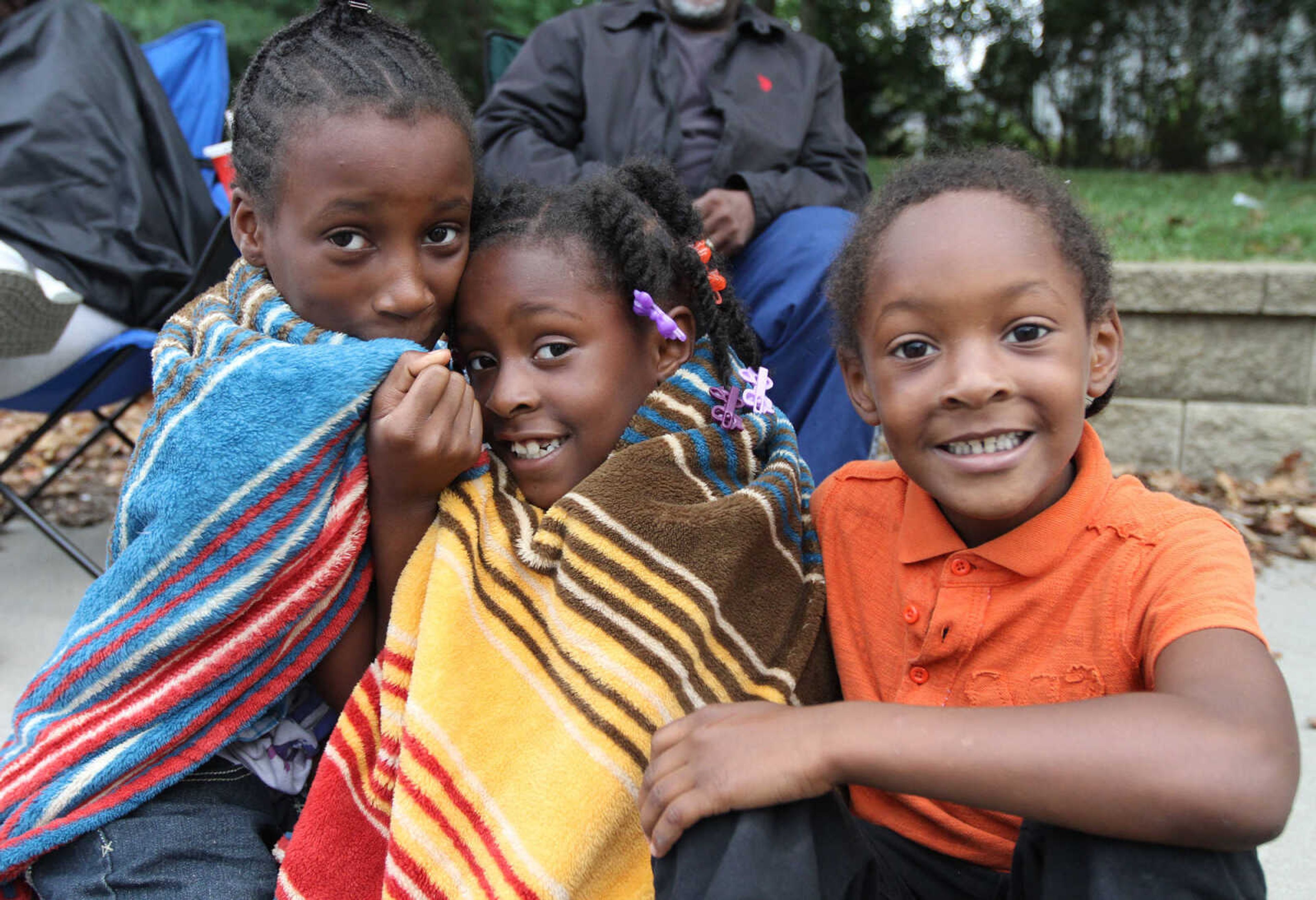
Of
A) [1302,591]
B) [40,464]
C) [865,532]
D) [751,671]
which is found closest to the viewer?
[751,671]

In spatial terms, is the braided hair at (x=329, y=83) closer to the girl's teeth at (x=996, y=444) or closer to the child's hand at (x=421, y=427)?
the child's hand at (x=421, y=427)

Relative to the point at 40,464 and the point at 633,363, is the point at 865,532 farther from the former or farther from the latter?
the point at 40,464

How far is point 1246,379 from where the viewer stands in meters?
4.17

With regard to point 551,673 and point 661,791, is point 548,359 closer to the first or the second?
point 551,673

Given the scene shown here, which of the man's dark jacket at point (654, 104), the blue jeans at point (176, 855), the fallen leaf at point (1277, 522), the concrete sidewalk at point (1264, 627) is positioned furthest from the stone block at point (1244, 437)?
the blue jeans at point (176, 855)

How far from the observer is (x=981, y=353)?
1.43m

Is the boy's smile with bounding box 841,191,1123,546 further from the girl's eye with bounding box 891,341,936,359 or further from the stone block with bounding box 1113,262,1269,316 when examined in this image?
the stone block with bounding box 1113,262,1269,316

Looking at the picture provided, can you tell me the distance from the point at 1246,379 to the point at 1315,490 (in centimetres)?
49

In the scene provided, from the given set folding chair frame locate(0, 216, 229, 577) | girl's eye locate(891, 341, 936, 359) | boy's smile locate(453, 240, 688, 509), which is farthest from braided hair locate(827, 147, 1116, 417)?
folding chair frame locate(0, 216, 229, 577)

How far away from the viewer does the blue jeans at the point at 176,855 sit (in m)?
1.46

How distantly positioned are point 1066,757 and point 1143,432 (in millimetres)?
3489

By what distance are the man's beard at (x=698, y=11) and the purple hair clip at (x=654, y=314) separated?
200 cm

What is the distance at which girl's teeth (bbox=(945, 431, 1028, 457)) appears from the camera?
1.46 meters

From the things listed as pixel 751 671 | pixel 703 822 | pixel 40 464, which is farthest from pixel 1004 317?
pixel 40 464
